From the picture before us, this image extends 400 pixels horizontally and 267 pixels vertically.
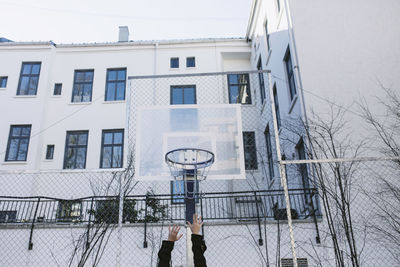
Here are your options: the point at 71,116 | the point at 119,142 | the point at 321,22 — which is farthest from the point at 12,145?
the point at 321,22

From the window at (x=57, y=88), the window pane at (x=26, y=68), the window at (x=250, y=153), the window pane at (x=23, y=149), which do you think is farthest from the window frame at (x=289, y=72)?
the window pane at (x=26, y=68)

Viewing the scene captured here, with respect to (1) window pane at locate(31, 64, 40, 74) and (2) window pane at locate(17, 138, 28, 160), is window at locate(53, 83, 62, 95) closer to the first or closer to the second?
(1) window pane at locate(31, 64, 40, 74)

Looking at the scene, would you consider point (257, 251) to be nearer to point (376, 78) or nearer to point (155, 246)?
point (155, 246)

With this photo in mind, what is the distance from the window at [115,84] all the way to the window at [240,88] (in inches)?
194

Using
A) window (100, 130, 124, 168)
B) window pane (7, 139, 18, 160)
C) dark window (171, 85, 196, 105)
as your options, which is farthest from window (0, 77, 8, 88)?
dark window (171, 85, 196, 105)

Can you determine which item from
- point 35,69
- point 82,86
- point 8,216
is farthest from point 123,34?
point 8,216

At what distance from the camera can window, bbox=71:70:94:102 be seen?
56.0 ft

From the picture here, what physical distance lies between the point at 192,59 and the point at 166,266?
1527 centimetres

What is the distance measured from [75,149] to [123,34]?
678 cm

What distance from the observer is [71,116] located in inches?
653

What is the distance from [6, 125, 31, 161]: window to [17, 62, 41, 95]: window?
178 centimetres

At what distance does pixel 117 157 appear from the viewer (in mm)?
15648

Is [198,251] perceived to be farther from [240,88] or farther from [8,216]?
[240,88]

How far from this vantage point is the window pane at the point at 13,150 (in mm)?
15938
